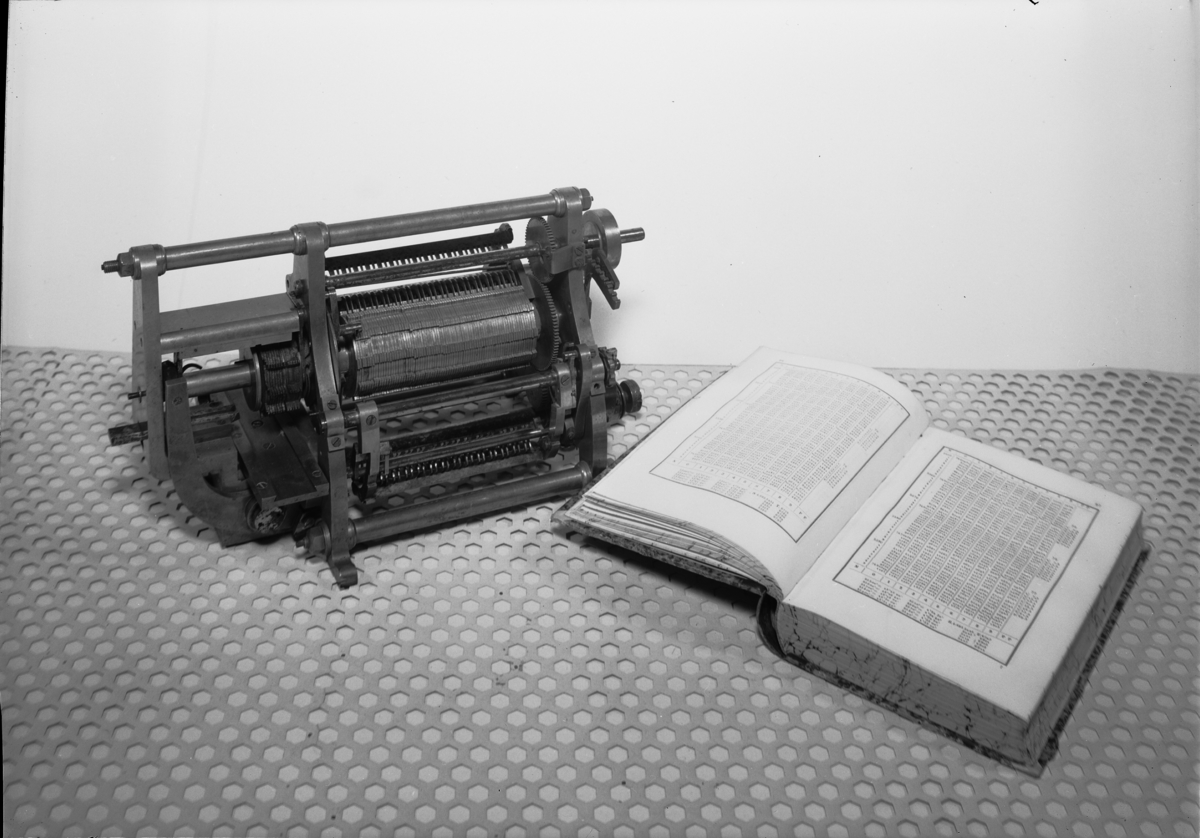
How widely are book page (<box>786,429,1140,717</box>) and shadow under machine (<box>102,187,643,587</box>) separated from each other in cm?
44

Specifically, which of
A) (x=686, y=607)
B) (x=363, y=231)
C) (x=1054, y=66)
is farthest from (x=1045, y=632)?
(x=1054, y=66)

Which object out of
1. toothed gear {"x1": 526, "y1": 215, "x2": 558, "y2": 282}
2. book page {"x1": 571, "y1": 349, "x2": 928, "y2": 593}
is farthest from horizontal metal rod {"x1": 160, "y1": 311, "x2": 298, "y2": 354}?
book page {"x1": 571, "y1": 349, "x2": 928, "y2": 593}

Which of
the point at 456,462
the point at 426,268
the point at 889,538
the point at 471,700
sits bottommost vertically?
the point at 471,700

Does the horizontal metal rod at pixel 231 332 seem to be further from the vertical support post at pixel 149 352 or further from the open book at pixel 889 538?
the open book at pixel 889 538

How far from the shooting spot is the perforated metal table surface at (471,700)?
145 centimetres

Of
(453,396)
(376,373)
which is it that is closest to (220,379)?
(376,373)

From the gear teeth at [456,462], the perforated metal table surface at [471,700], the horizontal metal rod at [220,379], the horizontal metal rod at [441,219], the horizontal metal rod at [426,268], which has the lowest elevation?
the perforated metal table surface at [471,700]

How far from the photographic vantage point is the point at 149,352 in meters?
1.60

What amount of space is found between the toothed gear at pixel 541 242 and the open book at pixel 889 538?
28 centimetres

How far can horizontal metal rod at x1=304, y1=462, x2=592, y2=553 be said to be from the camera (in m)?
1.78

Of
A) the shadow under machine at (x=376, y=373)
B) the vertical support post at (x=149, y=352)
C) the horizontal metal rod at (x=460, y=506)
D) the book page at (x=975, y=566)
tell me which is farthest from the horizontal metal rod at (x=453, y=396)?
the book page at (x=975, y=566)

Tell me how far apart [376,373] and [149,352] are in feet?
0.94

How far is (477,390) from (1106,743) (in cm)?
89

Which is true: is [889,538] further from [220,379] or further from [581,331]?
[220,379]
